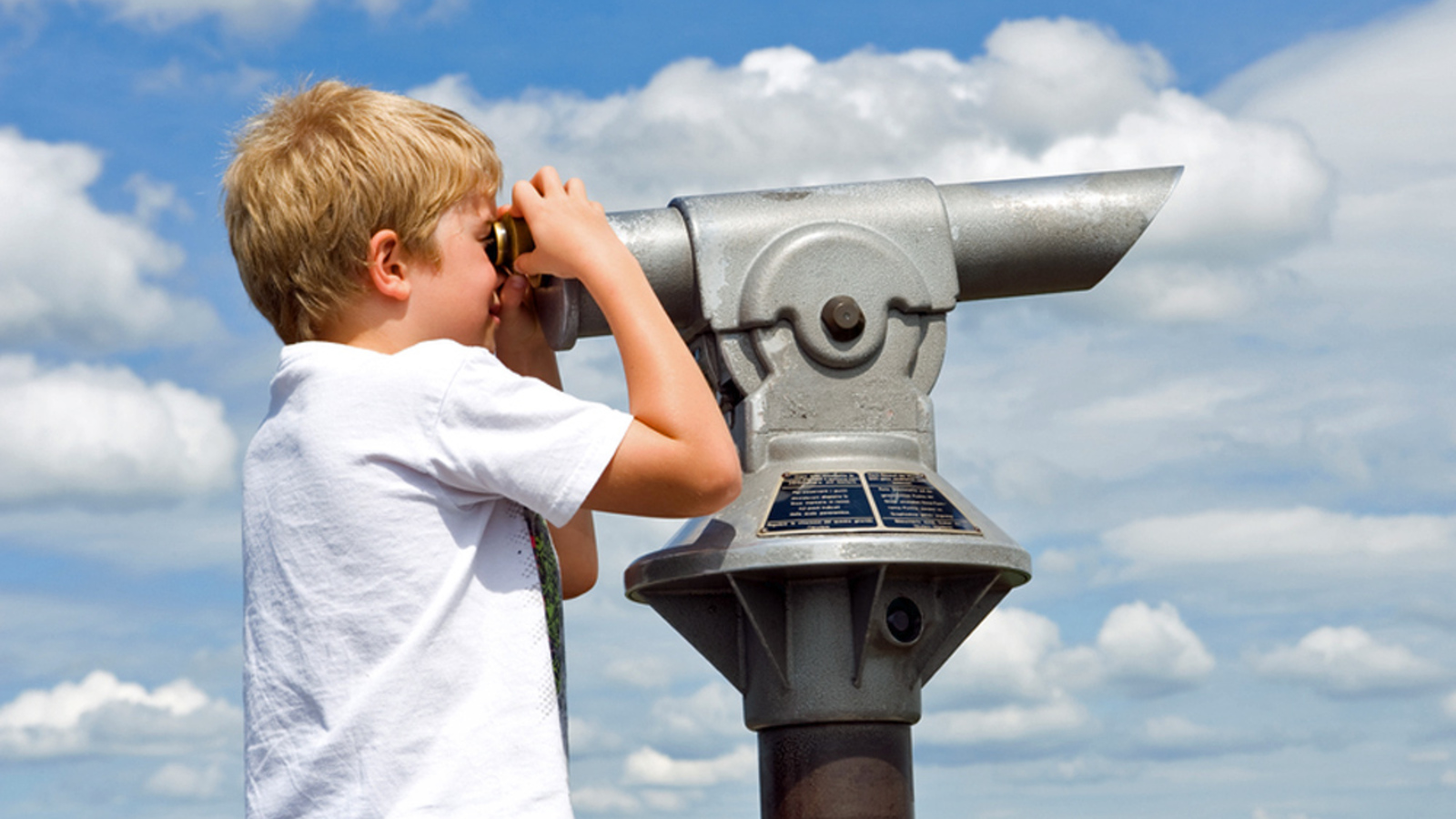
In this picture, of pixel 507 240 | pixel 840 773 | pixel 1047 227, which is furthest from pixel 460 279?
pixel 1047 227

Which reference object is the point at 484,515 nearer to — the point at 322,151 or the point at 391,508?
the point at 391,508

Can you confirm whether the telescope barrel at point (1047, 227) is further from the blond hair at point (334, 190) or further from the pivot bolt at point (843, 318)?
the blond hair at point (334, 190)

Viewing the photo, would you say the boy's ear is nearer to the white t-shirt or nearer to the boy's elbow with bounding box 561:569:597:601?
the white t-shirt

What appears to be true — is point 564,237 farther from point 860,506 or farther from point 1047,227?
point 1047,227

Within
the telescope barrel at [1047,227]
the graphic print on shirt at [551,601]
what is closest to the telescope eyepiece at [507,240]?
the graphic print on shirt at [551,601]

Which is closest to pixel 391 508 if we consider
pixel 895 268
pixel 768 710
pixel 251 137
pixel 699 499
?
pixel 699 499

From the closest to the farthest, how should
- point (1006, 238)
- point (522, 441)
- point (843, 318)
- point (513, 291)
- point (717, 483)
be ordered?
point (522, 441) → point (717, 483) → point (513, 291) → point (843, 318) → point (1006, 238)

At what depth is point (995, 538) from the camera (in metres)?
2.66

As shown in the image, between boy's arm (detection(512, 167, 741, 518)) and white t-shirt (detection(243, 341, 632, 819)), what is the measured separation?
71 millimetres

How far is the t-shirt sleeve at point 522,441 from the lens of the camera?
207 centimetres

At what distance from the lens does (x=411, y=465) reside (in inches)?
83.6

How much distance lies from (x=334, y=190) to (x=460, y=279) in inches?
9.0

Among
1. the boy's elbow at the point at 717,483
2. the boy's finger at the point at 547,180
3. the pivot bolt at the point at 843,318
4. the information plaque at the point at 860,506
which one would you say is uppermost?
the boy's finger at the point at 547,180

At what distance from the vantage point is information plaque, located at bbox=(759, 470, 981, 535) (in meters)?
2.55
